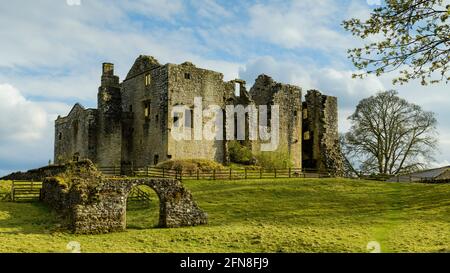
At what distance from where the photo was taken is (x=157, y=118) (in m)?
43.4

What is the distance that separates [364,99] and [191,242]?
33.3 meters

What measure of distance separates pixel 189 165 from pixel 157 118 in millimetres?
6225

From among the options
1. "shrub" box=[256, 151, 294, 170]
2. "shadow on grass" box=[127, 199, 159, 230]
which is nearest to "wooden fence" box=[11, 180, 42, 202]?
"shadow on grass" box=[127, 199, 159, 230]

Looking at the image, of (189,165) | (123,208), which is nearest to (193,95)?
(189,165)

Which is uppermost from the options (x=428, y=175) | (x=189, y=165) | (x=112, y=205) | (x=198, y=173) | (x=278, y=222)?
(x=189, y=165)

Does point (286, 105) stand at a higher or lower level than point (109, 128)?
higher

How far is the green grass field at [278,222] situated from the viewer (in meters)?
19.3

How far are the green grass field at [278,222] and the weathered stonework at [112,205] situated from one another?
770 mm

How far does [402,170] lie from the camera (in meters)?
47.0

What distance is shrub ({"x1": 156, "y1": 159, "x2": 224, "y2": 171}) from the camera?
38812 mm

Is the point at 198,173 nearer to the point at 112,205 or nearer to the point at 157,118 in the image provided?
the point at 157,118

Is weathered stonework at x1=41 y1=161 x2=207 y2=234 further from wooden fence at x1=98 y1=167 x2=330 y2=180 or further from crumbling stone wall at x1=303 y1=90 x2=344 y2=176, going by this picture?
crumbling stone wall at x1=303 y1=90 x2=344 y2=176

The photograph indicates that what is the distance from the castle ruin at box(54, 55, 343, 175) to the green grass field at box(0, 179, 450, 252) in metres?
9.23
